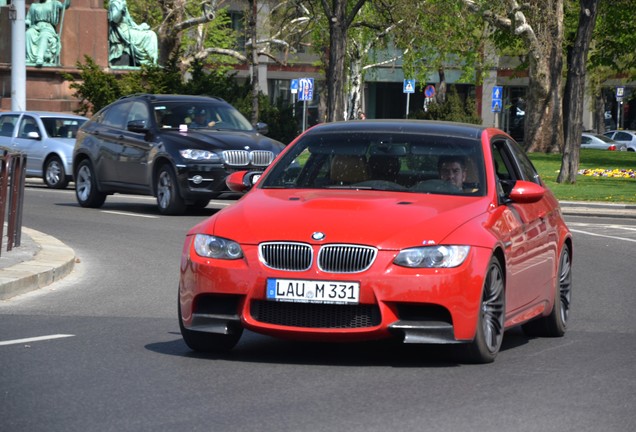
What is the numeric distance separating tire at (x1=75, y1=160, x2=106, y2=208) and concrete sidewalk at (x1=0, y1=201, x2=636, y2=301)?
5.43m

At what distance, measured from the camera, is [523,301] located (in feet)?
30.0

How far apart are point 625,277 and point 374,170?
20.1ft

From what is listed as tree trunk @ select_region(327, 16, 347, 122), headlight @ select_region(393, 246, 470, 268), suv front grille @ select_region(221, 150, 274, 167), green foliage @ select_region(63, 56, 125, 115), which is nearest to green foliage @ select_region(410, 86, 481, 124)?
tree trunk @ select_region(327, 16, 347, 122)

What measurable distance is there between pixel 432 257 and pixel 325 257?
1.94 feet

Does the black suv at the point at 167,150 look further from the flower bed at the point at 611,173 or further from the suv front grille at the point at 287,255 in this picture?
the flower bed at the point at 611,173

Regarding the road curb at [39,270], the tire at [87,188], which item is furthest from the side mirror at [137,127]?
the road curb at [39,270]

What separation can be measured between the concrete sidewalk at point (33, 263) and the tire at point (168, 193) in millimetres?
3943

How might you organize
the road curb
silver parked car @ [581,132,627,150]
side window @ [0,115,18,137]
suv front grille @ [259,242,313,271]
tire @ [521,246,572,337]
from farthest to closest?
1. silver parked car @ [581,132,627,150]
2. side window @ [0,115,18,137]
3. the road curb
4. tire @ [521,246,572,337]
5. suv front grille @ [259,242,313,271]

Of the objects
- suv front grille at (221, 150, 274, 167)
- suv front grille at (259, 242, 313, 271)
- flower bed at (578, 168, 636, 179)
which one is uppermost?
suv front grille at (259, 242, 313, 271)

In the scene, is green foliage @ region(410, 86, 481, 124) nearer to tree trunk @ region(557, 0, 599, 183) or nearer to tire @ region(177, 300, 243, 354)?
tree trunk @ region(557, 0, 599, 183)

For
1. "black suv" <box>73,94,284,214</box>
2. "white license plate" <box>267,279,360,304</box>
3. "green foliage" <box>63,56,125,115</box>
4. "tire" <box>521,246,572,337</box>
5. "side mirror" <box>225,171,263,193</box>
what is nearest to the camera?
"white license plate" <box>267,279,360,304</box>

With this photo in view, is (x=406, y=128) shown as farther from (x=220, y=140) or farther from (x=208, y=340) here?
(x=220, y=140)

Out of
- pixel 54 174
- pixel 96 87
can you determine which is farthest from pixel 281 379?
pixel 96 87

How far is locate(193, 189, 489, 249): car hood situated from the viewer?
796 cm
